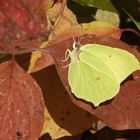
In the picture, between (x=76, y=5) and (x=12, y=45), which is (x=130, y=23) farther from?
(x=12, y=45)

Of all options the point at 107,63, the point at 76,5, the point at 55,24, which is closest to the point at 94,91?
the point at 107,63

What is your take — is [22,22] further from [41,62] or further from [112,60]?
[112,60]

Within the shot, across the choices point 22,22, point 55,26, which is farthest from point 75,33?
point 22,22

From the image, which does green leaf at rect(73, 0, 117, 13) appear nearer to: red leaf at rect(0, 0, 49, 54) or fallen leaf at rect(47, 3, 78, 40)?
fallen leaf at rect(47, 3, 78, 40)

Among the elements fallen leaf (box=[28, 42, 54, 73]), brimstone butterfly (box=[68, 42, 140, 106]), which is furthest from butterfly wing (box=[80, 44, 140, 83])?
fallen leaf (box=[28, 42, 54, 73])

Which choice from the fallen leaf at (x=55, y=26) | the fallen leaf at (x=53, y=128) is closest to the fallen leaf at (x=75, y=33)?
the fallen leaf at (x=55, y=26)
